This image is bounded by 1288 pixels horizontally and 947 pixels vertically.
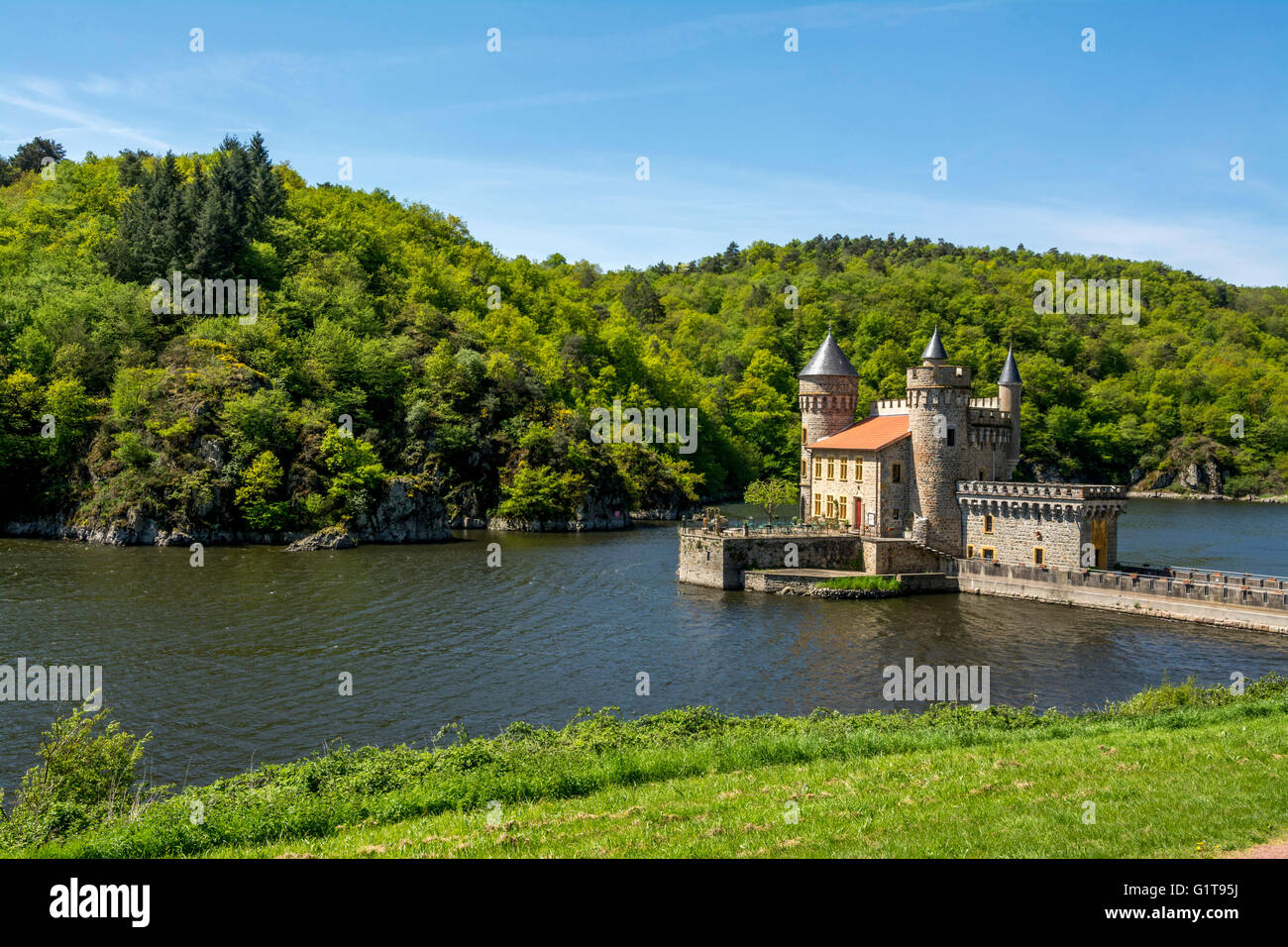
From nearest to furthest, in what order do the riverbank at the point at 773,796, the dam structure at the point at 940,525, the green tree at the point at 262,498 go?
the riverbank at the point at 773,796
the dam structure at the point at 940,525
the green tree at the point at 262,498

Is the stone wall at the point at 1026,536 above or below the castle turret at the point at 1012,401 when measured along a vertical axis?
below

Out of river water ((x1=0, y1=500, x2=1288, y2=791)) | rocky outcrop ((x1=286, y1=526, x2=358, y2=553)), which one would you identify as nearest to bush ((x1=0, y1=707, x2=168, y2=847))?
river water ((x1=0, y1=500, x2=1288, y2=791))

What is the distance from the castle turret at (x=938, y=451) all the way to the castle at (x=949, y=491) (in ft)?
0.19

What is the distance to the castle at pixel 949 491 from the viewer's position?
49.9 metres

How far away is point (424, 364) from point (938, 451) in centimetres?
5638

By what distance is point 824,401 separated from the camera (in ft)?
203

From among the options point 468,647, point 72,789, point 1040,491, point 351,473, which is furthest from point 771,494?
point 72,789

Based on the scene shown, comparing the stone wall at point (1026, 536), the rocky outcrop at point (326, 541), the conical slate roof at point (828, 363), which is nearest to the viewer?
the stone wall at point (1026, 536)

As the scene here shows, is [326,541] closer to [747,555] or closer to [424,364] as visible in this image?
[424,364]

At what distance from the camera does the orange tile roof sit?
5538 centimetres

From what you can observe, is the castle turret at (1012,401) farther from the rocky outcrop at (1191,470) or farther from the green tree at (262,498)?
the rocky outcrop at (1191,470)

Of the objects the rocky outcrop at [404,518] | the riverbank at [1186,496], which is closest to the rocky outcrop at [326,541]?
the rocky outcrop at [404,518]
